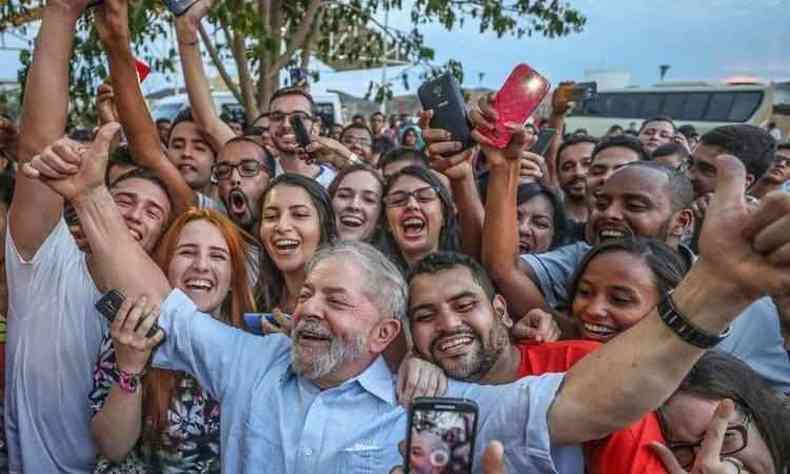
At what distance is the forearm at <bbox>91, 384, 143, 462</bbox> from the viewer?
209 centimetres

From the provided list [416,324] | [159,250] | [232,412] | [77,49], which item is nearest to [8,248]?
[159,250]

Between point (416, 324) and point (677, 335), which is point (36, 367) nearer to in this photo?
point (416, 324)

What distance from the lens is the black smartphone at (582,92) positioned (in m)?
4.66

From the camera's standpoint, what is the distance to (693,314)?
4.67ft

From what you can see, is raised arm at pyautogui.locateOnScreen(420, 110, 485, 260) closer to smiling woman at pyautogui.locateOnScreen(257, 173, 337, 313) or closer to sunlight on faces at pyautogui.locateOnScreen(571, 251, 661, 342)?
smiling woman at pyautogui.locateOnScreen(257, 173, 337, 313)

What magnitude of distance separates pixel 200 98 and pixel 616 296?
313 centimetres

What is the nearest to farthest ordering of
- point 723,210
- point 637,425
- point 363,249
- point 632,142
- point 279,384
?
point 723,210
point 637,425
point 279,384
point 363,249
point 632,142

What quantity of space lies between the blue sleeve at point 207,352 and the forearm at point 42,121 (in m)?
0.55

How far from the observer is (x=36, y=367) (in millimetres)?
2254

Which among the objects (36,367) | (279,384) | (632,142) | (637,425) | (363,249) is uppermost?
(632,142)

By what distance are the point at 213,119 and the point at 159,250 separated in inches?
74.3

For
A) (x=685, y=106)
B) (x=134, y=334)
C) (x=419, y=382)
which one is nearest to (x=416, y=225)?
(x=419, y=382)

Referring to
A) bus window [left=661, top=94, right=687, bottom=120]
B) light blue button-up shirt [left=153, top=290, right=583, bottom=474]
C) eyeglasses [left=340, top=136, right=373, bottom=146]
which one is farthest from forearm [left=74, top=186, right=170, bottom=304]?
bus window [left=661, top=94, right=687, bottom=120]

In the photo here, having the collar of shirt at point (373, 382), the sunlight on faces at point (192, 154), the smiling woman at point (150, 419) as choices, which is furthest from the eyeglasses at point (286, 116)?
the collar of shirt at point (373, 382)
